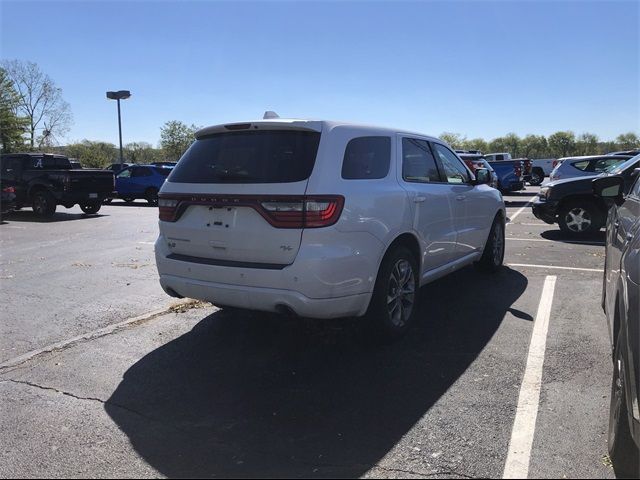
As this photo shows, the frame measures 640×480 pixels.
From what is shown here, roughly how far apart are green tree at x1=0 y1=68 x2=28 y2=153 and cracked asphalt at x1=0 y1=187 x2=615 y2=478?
57390 millimetres

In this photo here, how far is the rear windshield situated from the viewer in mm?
3992

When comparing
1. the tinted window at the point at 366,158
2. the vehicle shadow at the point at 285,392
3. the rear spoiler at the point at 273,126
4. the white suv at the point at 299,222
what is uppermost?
the rear spoiler at the point at 273,126

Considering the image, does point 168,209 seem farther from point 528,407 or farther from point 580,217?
point 580,217

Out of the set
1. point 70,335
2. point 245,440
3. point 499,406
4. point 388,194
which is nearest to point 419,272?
point 388,194

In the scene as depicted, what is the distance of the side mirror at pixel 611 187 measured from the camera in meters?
4.35

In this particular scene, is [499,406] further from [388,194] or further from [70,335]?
[70,335]

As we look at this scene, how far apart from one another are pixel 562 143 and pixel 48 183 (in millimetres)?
87883

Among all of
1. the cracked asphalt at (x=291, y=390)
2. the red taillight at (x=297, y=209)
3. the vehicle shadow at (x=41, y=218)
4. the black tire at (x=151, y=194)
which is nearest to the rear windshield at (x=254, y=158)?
the red taillight at (x=297, y=209)

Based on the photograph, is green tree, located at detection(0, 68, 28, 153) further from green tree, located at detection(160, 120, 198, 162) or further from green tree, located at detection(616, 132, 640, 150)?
green tree, located at detection(616, 132, 640, 150)

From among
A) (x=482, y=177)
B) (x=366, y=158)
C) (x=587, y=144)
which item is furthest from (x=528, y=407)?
(x=587, y=144)

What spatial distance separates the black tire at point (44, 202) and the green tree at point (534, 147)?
84.3 meters

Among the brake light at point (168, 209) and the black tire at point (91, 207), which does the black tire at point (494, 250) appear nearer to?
the brake light at point (168, 209)

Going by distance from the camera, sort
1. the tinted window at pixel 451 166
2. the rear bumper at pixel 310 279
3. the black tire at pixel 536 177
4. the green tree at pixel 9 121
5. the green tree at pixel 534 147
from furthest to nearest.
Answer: the green tree at pixel 534 147
the green tree at pixel 9 121
the black tire at pixel 536 177
the tinted window at pixel 451 166
the rear bumper at pixel 310 279

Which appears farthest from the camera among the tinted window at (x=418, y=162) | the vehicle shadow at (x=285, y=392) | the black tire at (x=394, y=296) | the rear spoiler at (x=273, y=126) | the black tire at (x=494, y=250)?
the black tire at (x=494, y=250)
